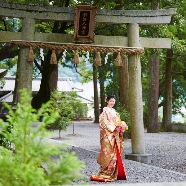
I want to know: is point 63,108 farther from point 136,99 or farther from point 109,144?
point 109,144

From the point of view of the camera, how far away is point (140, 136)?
392 inches

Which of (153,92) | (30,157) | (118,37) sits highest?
(118,37)

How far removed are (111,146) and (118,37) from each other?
3.45 metres

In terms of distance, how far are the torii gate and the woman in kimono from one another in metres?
2.52

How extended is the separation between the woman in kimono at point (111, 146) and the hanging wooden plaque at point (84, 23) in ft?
8.81

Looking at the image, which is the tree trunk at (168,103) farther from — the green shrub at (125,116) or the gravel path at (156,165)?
the gravel path at (156,165)

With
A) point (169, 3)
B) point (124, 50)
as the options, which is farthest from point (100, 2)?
point (169, 3)

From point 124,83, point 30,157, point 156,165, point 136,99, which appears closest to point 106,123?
point 136,99

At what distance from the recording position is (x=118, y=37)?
9922 millimetres

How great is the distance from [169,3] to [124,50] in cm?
990

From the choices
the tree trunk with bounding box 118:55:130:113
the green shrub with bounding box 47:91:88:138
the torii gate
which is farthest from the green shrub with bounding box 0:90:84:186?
the tree trunk with bounding box 118:55:130:113

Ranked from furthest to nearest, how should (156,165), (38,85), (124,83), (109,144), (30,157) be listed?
(38,85) → (124,83) → (156,165) → (109,144) → (30,157)

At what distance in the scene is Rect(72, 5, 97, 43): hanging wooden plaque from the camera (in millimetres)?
9465

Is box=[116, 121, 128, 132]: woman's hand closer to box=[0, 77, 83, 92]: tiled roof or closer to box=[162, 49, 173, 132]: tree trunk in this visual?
box=[162, 49, 173, 132]: tree trunk
